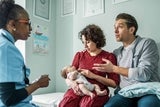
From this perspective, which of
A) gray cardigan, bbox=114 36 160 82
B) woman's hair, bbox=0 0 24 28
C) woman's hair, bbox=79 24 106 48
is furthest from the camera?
woman's hair, bbox=79 24 106 48

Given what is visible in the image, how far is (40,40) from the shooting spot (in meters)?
2.46

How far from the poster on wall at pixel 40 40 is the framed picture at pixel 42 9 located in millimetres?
140

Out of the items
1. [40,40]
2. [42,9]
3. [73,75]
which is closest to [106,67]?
[73,75]

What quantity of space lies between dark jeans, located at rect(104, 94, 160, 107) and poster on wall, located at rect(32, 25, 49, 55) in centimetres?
124

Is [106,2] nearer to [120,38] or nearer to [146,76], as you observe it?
[120,38]

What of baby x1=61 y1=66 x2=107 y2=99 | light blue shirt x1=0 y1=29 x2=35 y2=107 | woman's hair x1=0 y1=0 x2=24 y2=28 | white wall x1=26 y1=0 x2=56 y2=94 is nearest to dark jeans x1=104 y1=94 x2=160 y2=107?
baby x1=61 y1=66 x2=107 y2=99

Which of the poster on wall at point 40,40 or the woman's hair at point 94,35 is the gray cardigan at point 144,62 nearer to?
the woman's hair at point 94,35

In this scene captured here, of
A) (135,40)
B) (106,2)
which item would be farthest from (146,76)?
(106,2)

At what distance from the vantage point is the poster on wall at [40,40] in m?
2.40

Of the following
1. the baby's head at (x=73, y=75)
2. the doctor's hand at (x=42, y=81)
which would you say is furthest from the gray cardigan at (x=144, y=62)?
the doctor's hand at (x=42, y=81)

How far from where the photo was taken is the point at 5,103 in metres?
1.06

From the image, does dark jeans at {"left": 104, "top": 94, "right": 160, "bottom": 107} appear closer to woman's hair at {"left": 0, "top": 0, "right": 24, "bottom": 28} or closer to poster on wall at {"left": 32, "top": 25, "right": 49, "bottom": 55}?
woman's hair at {"left": 0, "top": 0, "right": 24, "bottom": 28}

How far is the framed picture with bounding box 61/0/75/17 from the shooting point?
248cm

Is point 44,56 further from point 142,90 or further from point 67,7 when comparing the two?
point 142,90
